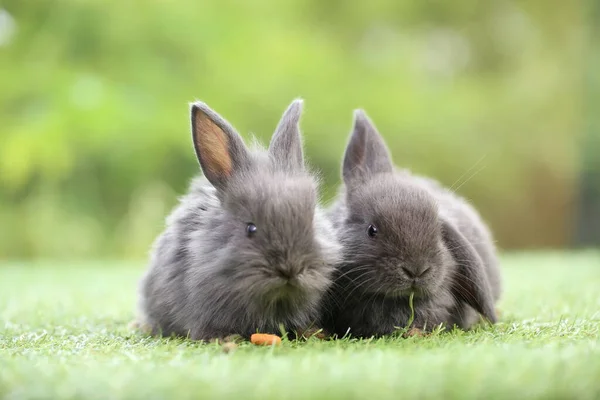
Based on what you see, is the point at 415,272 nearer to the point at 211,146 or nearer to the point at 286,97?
the point at 211,146

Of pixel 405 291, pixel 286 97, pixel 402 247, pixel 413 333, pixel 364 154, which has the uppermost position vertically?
pixel 286 97

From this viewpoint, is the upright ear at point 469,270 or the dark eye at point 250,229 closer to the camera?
the dark eye at point 250,229

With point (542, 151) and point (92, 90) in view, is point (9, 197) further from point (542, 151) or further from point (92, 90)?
point (542, 151)

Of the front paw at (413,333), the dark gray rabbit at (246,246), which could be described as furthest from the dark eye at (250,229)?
the front paw at (413,333)

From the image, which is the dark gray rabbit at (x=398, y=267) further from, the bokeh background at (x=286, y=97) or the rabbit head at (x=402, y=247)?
the bokeh background at (x=286, y=97)

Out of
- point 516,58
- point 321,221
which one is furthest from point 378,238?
point 516,58

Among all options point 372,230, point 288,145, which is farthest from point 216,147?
point 372,230

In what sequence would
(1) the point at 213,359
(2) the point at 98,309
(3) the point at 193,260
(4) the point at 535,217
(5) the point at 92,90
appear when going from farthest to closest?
1. (4) the point at 535,217
2. (5) the point at 92,90
3. (2) the point at 98,309
4. (3) the point at 193,260
5. (1) the point at 213,359
